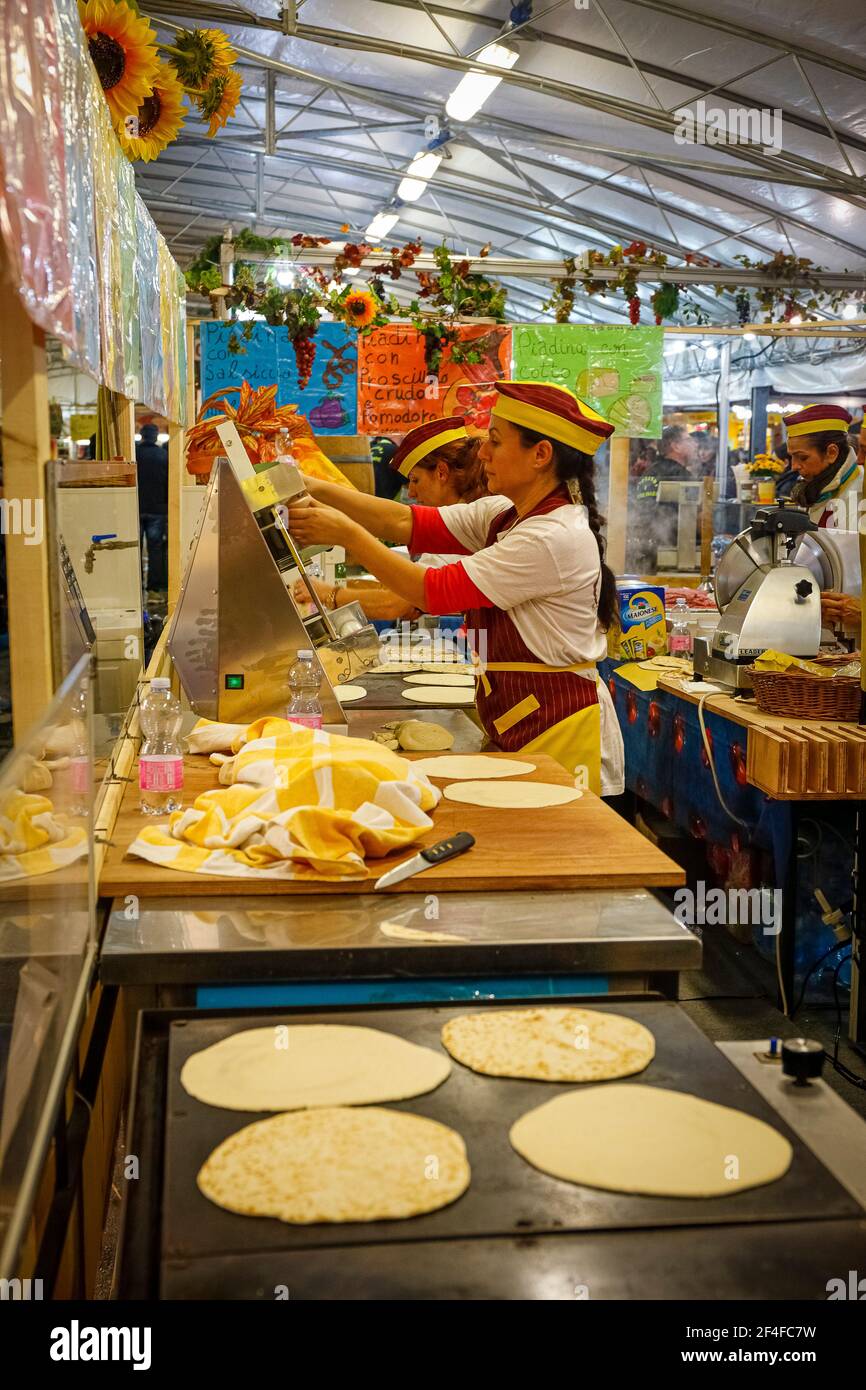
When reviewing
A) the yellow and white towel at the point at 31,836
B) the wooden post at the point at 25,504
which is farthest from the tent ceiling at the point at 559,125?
the yellow and white towel at the point at 31,836

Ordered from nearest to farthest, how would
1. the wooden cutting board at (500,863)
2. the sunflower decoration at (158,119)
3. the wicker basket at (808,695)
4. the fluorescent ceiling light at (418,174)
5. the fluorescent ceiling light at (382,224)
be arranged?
the wooden cutting board at (500,863)
the sunflower decoration at (158,119)
the wicker basket at (808,695)
the fluorescent ceiling light at (418,174)
the fluorescent ceiling light at (382,224)

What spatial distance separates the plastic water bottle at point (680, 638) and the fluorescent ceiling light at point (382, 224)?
8.01 m

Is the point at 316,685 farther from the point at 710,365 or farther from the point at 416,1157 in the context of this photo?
the point at 710,365

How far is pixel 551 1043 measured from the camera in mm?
1629

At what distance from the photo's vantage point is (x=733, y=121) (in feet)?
27.5

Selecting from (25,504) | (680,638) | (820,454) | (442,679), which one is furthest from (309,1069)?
(680,638)

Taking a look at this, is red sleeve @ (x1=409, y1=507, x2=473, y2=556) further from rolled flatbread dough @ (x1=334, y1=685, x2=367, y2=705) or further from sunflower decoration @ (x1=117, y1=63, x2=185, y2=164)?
sunflower decoration @ (x1=117, y1=63, x2=185, y2=164)

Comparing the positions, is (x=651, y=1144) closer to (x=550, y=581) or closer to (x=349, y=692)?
(x=550, y=581)

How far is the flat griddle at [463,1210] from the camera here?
45.6 inches

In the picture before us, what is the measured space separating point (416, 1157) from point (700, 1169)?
0.31m

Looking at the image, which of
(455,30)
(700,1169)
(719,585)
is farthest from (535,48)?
(700,1169)

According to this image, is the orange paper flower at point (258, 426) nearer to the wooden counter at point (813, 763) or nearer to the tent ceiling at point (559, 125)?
the wooden counter at point (813, 763)

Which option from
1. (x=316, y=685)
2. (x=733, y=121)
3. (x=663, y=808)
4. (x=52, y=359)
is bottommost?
(x=663, y=808)
